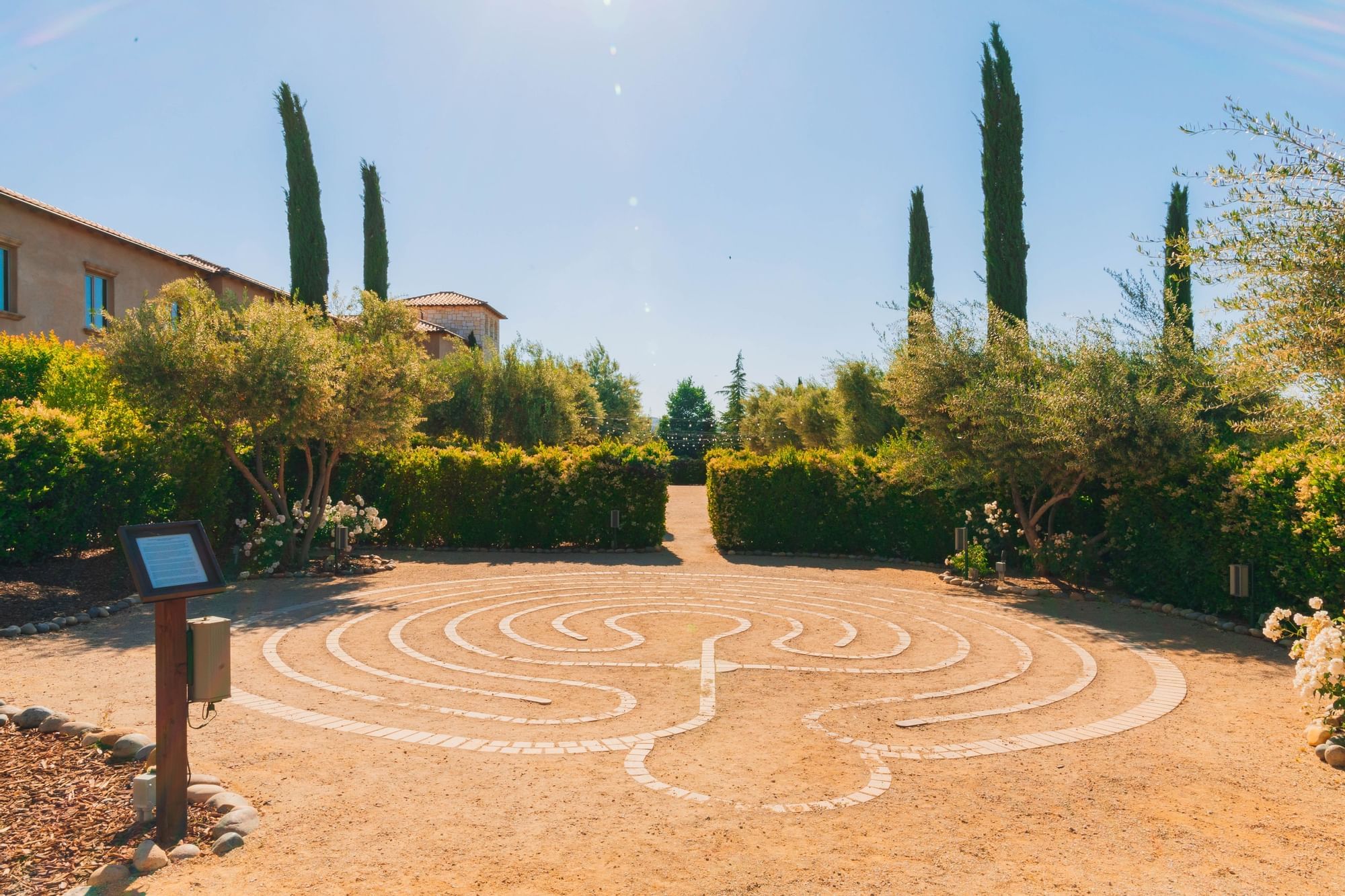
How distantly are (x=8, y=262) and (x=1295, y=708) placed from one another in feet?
94.0

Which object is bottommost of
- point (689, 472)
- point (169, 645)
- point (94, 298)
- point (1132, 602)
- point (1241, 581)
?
point (1132, 602)

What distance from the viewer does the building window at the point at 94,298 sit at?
25.1 meters

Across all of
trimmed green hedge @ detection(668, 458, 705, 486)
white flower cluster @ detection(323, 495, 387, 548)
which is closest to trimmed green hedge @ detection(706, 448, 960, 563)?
white flower cluster @ detection(323, 495, 387, 548)

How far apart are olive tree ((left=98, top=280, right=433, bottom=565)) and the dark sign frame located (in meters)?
9.64

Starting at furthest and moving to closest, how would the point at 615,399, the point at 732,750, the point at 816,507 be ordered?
the point at 615,399
the point at 816,507
the point at 732,750

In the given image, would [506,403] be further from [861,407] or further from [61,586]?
[61,586]

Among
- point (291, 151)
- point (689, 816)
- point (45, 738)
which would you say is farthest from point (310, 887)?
point (291, 151)

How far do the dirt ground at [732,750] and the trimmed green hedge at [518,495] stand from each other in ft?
22.9

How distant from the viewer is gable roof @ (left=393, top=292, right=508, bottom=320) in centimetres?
4894

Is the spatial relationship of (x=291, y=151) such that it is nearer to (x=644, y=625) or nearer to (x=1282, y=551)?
(x=644, y=625)

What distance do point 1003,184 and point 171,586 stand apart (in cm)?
2424

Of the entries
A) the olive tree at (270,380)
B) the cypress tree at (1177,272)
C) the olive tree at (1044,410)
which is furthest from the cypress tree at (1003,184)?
the olive tree at (270,380)

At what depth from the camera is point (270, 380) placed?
1384cm

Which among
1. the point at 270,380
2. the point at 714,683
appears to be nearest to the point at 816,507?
the point at 714,683
